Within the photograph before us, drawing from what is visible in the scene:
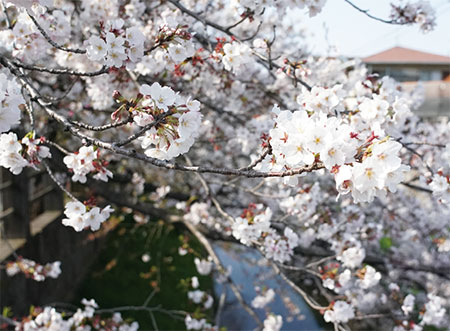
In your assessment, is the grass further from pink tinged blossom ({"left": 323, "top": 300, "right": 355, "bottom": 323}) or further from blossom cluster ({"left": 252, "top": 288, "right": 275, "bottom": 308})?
pink tinged blossom ({"left": 323, "top": 300, "right": 355, "bottom": 323})

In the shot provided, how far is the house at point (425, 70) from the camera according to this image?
24.1 metres

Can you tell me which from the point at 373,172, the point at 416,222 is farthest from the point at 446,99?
the point at 373,172

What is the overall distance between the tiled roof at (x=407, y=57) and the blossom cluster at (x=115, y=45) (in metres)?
Answer: 25.5

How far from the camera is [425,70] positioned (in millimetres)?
27078

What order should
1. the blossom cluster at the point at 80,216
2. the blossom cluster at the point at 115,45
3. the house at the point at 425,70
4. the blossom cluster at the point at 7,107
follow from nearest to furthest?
1. the blossom cluster at the point at 7,107
2. the blossom cluster at the point at 115,45
3. the blossom cluster at the point at 80,216
4. the house at the point at 425,70

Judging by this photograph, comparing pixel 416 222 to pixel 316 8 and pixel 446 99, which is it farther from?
pixel 446 99

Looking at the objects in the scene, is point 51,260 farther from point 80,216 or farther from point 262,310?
point 262,310

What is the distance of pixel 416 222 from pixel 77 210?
16.4 ft

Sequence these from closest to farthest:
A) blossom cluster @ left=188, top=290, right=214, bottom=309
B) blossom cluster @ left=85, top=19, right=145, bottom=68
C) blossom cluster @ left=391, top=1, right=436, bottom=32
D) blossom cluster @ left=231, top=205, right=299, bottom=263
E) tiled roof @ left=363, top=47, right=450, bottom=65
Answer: blossom cluster @ left=85, top=19, right=145, bottom=68, blossom cluster @ left=231, top=205, right=299, bottom=263, blossom cluster @ left=391, top=1, right=436, bottom=32, blossom cluster @ left=188, top=290, right=214, bottom=309, tiled roof @ left=363, top=47, right=450, bottom=65

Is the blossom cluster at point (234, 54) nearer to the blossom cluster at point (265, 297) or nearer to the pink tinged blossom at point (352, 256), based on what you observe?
the pink tinged blossom at point (352, 256)

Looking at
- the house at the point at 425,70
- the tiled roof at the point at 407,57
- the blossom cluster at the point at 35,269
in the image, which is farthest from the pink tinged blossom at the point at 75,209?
the tiled roof at the point at 407,57

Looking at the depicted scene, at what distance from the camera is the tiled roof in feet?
85.4

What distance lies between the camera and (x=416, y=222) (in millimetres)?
5770

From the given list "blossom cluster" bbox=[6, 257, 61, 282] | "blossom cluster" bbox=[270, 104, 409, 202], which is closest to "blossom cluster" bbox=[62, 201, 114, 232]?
"blossom cluster" bbox=[270, 104, 409, 202]
